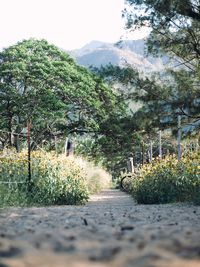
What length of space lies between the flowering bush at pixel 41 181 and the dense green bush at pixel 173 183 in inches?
69.7

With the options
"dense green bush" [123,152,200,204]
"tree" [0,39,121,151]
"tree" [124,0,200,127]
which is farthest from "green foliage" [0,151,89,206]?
"tree" [0,39,121,151]

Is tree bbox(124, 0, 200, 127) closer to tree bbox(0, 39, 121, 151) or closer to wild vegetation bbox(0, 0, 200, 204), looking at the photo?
wild vegetation bbox(0, 0, 200, 204)

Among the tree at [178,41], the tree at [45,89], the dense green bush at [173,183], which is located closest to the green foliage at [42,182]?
the dense green bush at [173,183]

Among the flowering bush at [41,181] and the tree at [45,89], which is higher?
the tree at [45,89]

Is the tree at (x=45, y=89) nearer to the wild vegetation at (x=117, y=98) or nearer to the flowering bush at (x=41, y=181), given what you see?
the wild vegetation at (x=117, y=98)

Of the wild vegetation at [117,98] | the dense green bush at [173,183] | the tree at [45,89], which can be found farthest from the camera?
the tree at [45,89]

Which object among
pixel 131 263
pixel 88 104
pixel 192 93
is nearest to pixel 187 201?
pixel 192 93

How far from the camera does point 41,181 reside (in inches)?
511

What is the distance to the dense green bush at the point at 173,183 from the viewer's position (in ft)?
38.6

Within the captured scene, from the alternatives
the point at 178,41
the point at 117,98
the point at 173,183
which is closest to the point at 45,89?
the point at 117,98

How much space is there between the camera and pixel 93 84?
2550 centimetres

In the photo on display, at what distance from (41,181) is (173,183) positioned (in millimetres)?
3181

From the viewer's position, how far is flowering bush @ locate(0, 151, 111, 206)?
40.7ft

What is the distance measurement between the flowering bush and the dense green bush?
5.81ft
